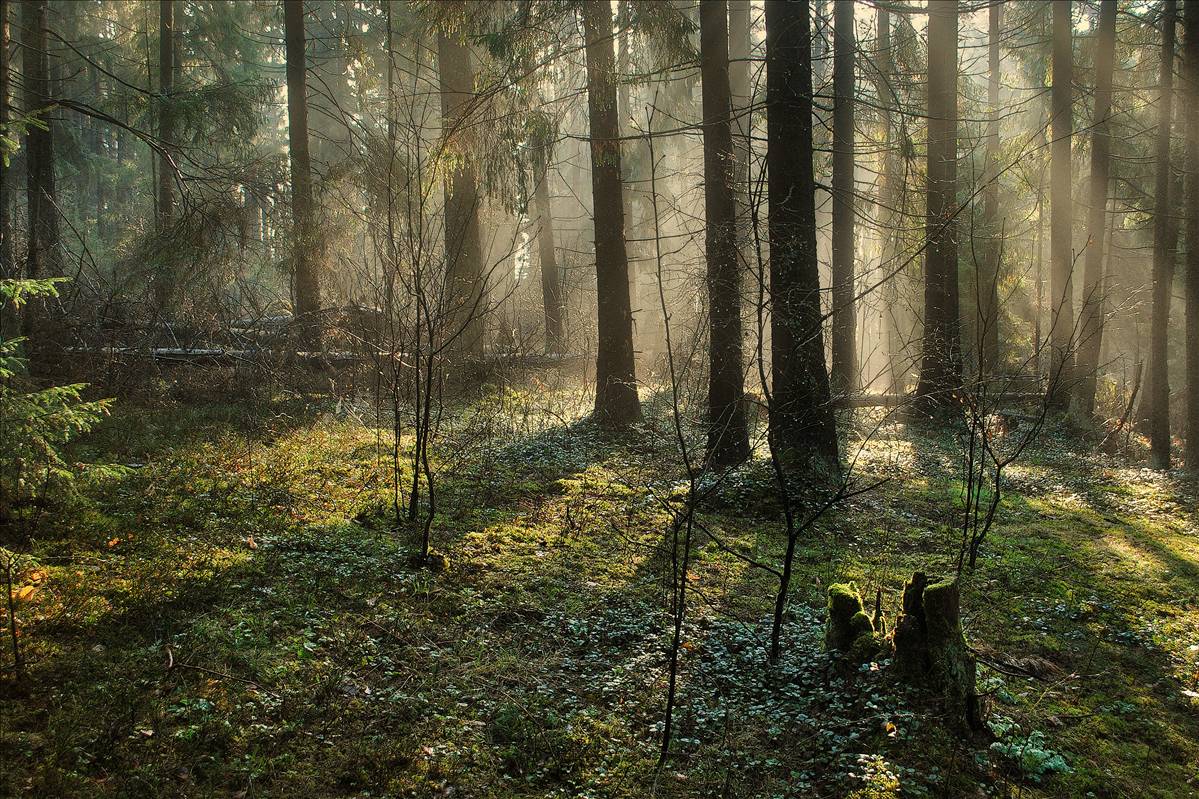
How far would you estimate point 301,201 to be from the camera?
37.6 feet

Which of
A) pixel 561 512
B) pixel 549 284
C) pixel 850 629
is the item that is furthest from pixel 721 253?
pixel 549 284

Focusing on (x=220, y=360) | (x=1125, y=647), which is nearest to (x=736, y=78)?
(x=220, y=360)

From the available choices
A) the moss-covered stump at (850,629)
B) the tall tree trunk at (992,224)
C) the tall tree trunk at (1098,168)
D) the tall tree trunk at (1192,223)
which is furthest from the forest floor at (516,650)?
the tall tree trunk at (1098,168)

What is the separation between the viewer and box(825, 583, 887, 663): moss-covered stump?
14.0 ft

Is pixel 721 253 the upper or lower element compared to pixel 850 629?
upper

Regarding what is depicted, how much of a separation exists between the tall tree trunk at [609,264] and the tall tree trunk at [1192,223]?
8.34 m

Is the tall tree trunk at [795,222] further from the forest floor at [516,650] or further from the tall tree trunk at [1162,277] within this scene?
the tall tree trunk at [1162,277]

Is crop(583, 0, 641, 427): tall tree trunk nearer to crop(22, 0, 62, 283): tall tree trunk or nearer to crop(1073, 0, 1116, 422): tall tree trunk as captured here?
crop(22, 0, 62, 283): tall tree trunk

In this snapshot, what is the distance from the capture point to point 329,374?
38.4 ft

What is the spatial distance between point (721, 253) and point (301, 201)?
23.6 feet

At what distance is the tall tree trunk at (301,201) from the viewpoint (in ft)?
37.6

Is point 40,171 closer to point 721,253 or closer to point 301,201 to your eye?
point 301,201

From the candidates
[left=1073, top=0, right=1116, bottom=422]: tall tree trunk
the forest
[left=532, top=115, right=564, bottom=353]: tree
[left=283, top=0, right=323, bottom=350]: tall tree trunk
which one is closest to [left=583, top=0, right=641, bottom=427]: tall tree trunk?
the forest

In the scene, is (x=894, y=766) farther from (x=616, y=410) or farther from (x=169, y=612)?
(x=616, y=410)
